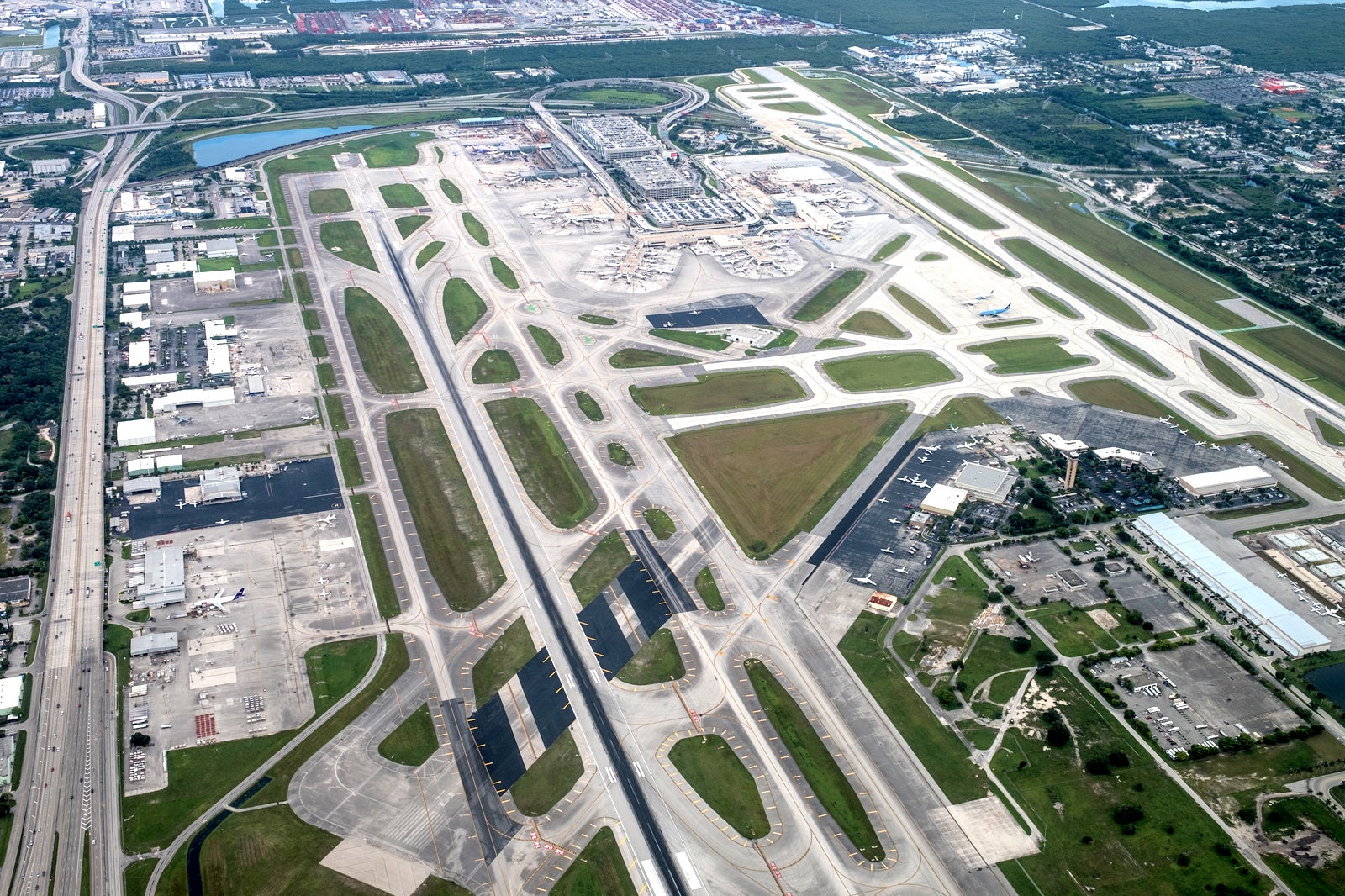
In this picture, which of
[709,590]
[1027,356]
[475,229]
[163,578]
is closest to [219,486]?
[163,578]

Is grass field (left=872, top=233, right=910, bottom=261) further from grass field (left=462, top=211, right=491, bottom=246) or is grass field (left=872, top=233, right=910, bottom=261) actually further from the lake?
the lake

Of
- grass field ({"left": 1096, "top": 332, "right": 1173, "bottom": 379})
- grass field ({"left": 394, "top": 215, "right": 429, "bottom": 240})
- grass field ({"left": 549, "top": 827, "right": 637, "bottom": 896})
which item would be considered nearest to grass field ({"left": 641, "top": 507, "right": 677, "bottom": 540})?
grass field ({"left": 549, "top": 827, "right": 637, "bottom": 896})

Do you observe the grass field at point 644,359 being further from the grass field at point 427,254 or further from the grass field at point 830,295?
the grass field at point 427,254

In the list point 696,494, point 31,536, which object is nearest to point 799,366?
point 696,494

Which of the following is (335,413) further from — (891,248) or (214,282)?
(891,248)

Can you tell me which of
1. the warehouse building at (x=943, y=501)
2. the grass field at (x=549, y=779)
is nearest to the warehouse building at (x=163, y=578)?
the grass field at (x=549, y=779)
